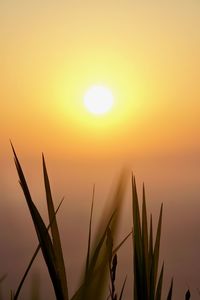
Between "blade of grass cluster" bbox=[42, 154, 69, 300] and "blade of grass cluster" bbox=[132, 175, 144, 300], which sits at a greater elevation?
"blade of grass cluster" bbox=[42, 154, 69, 300]

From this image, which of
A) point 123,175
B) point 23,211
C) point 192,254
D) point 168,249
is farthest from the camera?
point 192,254

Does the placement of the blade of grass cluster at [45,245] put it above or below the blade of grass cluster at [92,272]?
above

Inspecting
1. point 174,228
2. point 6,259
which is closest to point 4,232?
point 6,259

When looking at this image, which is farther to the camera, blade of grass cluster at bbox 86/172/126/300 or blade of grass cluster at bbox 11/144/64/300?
blade of grass cluster at bbox 86/172/126/300

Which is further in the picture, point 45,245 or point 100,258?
point 100,258

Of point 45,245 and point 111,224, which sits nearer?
point 45,245

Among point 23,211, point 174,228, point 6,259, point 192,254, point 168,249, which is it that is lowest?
point 192,254

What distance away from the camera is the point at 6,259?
1131 millimetres

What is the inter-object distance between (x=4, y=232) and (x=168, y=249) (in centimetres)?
58

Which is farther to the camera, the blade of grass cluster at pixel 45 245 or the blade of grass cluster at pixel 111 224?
the blade of grass cluster at pixel 111 224

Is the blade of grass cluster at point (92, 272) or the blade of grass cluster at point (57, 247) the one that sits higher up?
the blade of grass cluster at point (57, 247)

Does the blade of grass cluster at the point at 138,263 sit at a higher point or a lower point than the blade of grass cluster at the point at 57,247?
lower

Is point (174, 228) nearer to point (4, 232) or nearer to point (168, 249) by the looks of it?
point (168, 249)

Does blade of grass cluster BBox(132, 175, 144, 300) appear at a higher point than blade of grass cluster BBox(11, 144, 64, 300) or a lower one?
lower
